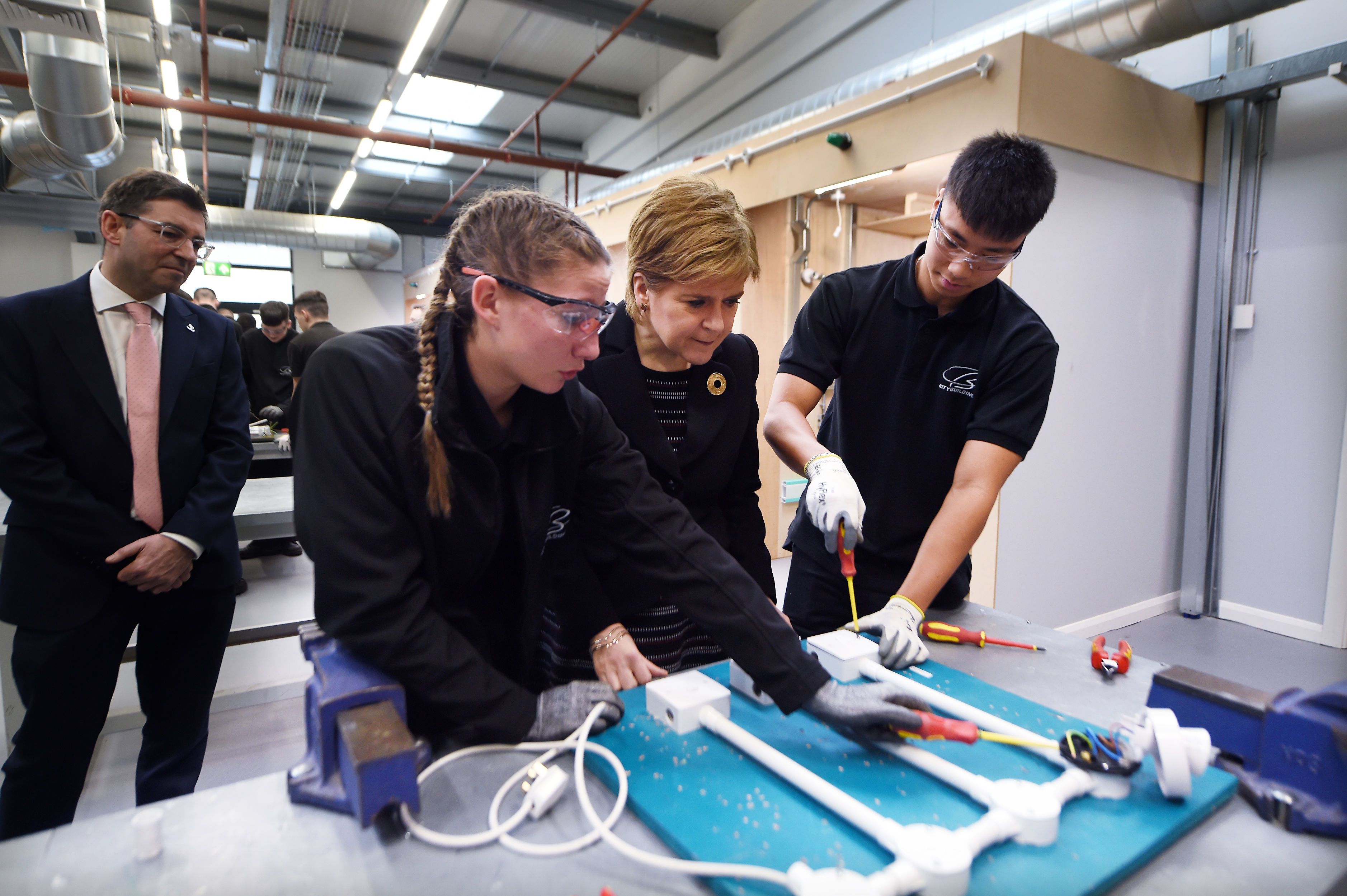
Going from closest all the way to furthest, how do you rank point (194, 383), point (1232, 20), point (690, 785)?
point (690, 785), point (194, 383), point (1232, 20)

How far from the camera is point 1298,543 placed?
308 cm

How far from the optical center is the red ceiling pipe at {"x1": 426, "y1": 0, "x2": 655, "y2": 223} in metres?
5.07

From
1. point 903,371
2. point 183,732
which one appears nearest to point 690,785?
point 903,371

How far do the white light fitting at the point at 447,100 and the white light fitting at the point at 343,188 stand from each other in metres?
1.19

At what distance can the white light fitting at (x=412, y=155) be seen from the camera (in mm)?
7883

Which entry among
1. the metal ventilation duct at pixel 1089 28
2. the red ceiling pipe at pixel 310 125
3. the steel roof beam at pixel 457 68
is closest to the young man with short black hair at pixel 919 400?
the metal ventilation duct at pixel 1089 28

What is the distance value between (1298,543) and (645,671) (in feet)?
11.4

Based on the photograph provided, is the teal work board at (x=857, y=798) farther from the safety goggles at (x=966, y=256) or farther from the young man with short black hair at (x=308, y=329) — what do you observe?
the young man with short black hair at (x=308, y=329)

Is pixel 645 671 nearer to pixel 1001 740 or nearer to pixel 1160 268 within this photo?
pixel 1001 740

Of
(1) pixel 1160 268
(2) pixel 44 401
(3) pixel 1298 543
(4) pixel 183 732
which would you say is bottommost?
(4) pixel 183 732

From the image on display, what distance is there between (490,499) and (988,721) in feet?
2.24

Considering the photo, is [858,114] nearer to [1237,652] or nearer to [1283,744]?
[1237,652]

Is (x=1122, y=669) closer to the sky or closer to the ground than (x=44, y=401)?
closer to the ground

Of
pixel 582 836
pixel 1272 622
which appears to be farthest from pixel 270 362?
pixel 1272 622
